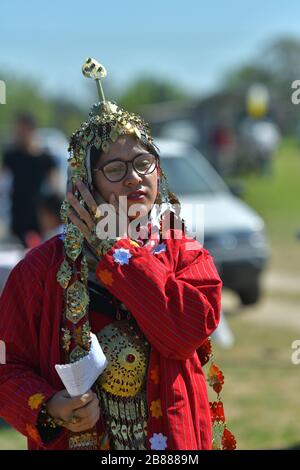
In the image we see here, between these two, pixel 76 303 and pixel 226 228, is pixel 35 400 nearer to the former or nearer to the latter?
pixel 76 303

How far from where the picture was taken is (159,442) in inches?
101

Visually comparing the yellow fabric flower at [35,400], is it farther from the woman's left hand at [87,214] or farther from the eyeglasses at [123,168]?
the eyeglasses at [123,168]

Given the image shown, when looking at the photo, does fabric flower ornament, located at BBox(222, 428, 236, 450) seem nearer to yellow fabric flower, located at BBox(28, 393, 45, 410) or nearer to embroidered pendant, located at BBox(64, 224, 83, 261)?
yellow fabric flower, located at BBox(28, 393, 45, 410)

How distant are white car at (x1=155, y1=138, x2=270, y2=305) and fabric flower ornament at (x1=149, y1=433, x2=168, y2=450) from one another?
22.8 feet

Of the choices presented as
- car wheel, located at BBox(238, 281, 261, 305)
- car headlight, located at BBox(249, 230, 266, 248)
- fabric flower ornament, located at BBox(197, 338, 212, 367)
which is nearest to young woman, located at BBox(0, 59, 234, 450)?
fabric flower ornament, located at BBox(197, 338, 212, 367)

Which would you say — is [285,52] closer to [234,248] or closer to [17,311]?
[234,248]

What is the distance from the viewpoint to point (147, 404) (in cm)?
259

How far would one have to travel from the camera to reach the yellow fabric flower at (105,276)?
8.20 ft

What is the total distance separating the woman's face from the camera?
103 inches

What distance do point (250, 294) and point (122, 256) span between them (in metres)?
7.93

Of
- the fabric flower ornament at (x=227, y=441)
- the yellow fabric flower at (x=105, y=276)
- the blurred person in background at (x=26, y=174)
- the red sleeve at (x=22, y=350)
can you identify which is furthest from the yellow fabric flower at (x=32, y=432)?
the blurred person in background at (x=26, y=174)

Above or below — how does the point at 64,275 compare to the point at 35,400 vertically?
above

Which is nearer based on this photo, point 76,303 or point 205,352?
point 76,303

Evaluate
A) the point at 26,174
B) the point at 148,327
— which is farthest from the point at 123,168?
the point at 26,174
